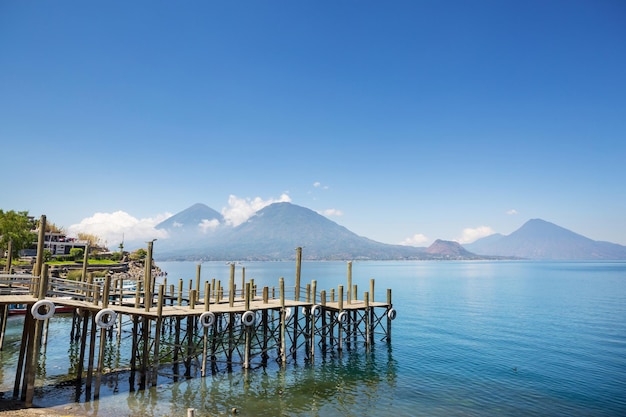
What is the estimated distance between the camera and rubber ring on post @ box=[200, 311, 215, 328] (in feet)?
68.4

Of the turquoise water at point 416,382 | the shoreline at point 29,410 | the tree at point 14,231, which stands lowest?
the turquoise water at point 416,382

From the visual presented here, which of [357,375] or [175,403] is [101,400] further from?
[357,375]

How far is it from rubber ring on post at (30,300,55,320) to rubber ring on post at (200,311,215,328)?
6900mm

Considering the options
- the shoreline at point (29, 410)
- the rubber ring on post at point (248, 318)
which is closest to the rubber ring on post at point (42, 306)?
the shoreline at point (29, 410)

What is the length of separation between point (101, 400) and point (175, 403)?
3297 millimetres

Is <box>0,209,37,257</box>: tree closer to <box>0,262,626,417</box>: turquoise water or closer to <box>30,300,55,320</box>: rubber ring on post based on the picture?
<box>0,262,626,417</box>: turquoise water

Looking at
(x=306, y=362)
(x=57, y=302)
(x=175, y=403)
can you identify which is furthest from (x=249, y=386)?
(x=57, y=302)

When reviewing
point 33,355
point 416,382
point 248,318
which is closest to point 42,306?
point 33,355

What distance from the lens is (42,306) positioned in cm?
1655

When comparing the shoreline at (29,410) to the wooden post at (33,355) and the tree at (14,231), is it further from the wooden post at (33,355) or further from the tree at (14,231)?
the tree at (14,231)

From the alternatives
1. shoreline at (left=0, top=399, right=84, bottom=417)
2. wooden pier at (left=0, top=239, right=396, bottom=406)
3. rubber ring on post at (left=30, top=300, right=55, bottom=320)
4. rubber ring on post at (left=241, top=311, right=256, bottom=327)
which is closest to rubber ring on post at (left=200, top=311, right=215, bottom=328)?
wooden pier at (left=0, top=239, right=396, bottom=406)

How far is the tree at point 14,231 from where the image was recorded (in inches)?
2270

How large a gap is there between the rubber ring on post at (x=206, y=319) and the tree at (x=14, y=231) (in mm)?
49931

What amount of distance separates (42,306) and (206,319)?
744 cm
